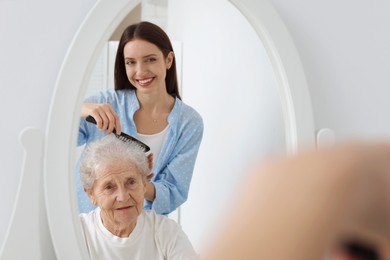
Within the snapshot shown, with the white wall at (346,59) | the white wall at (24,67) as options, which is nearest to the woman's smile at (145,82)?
the white wall at (24,67)

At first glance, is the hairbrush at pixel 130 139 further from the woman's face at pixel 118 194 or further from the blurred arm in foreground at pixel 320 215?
the blurred arm in foreground at pixel 320 215

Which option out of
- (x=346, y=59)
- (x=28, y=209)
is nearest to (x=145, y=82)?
(x=28, y=209)

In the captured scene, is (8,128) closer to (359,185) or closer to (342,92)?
(342,92)

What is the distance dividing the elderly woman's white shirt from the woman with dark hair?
21mm

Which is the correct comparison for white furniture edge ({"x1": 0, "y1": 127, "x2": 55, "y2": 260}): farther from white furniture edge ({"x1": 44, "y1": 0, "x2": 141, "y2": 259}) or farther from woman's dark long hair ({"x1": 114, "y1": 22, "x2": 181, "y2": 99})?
woman's dark long hair ({"x1": 114, "y1": 22, "x2": 181, "y2": 99})

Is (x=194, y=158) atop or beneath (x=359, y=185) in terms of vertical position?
atop

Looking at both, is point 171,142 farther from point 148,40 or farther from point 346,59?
point 346,59

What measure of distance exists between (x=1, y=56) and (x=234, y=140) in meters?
0.36

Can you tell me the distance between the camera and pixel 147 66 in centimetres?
94

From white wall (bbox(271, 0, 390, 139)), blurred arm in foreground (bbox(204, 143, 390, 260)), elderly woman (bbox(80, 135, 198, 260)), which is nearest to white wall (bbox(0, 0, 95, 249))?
elderly woman (bbox(80, 135, 198, 260))

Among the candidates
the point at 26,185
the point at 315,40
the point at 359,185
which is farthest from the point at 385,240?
the point at 315,40

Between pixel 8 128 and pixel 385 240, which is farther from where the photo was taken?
pixel 8 128

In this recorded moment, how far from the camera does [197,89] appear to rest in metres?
0.95

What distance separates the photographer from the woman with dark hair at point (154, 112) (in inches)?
36.1
